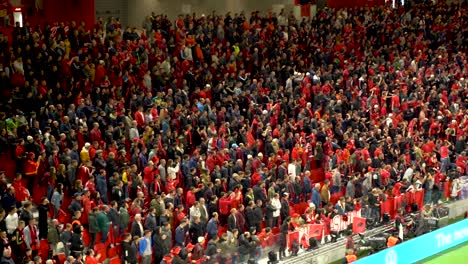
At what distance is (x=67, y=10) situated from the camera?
3447 centimetres

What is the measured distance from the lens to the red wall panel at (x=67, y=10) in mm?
34344

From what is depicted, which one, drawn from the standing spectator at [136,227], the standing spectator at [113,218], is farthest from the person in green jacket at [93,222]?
the standing spectator at [136,227]

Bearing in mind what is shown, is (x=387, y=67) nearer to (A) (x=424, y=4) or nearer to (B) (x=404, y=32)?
(B) (x=404, y=32)

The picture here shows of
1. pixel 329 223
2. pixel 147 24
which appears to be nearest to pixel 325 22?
pixel 147 24

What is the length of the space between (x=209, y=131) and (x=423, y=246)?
686 cm

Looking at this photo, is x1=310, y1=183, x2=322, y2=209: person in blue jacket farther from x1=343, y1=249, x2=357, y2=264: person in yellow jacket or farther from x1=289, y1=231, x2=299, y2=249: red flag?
x1=343, y1=249, x2=357, y2=264: person in yellow jacket

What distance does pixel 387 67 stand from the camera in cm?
3569

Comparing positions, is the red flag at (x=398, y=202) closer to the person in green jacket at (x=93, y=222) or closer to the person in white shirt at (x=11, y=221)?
the person in green jacket at (x=93, y=222)

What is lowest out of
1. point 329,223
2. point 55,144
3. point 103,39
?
point 329,223

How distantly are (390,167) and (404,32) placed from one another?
1540cm

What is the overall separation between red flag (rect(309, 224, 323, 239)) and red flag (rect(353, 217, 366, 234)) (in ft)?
3.73

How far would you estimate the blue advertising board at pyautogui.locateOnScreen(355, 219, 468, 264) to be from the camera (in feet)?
69.5

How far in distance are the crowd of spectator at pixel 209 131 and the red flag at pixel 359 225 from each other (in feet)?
1.14

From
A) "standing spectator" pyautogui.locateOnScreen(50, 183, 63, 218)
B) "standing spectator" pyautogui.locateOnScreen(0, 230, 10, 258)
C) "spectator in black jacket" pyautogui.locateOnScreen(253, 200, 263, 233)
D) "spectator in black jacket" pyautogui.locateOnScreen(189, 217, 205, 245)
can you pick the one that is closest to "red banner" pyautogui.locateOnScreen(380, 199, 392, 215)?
"spectator in black jacket" pyautogui.locateOnScreen(253, 200, 263, 233)
